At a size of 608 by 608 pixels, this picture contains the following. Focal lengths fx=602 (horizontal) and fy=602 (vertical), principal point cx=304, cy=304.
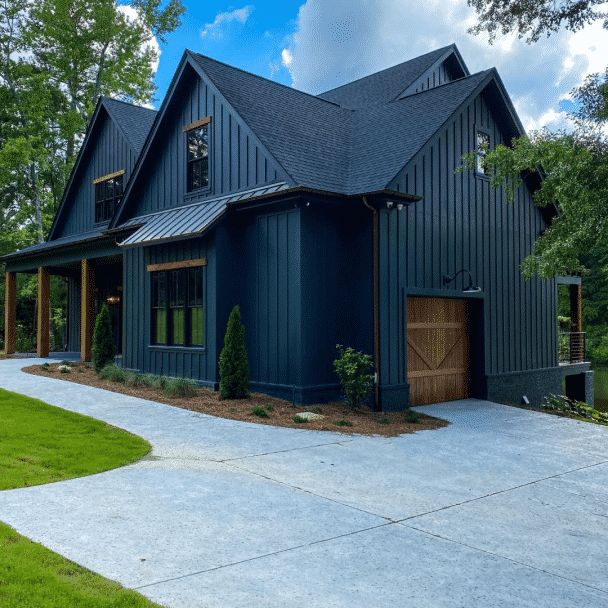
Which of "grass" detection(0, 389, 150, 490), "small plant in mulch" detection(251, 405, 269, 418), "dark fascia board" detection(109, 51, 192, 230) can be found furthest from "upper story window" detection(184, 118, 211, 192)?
"grass" detection(0, 389, 150, 490)

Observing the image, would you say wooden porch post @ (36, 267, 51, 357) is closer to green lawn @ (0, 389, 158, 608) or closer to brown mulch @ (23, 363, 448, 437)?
brown mulch @ (23, 363, 448, 437)

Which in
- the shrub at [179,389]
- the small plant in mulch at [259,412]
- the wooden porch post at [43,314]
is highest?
the wooden porch post at [43,314]

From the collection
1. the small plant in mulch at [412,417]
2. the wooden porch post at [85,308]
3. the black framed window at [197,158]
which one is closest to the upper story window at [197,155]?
the black framed window at [197,158]

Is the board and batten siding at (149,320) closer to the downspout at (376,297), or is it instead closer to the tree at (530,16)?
the downspout at (376,297)

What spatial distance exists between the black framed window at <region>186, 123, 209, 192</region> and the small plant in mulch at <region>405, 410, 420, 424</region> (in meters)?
6.80

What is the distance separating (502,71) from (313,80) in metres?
19.6

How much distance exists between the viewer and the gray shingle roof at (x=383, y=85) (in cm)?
1655

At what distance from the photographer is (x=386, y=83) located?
57.0 ft

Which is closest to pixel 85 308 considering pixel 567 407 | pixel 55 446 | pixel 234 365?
pixel 234 365

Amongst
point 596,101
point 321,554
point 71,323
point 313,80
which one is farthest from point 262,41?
point 321,554

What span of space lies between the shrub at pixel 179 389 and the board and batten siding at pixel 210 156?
4136mm

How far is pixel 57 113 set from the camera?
93.7ft

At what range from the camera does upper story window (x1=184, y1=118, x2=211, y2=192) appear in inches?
539

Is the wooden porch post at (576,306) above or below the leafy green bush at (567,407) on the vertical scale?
above
